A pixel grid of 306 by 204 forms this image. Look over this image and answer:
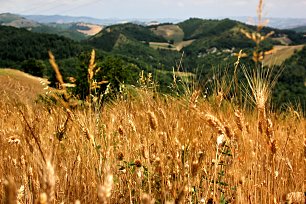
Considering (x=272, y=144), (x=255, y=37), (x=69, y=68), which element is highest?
(x=255, y=37)

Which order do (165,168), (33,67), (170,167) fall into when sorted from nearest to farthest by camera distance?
1. (165,168)
2. (170,167)
3. (33,67)

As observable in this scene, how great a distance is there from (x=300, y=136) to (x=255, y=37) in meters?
1.78

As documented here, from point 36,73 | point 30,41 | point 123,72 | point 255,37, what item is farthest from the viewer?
point 30,41

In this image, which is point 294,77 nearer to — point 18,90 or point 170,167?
point 18,90

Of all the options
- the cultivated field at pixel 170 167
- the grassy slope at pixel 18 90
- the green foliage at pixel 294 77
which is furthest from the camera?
the green foliage at pixel 294 77

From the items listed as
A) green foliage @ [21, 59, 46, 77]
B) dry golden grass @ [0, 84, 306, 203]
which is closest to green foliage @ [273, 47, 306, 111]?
green foliage @ [21, 59, 46, 77]

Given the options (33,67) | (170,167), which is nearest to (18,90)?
(170,167)

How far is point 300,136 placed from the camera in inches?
116

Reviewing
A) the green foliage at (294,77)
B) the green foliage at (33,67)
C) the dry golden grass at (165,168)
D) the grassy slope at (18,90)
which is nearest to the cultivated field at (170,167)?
the dry golden grass at (165,168)

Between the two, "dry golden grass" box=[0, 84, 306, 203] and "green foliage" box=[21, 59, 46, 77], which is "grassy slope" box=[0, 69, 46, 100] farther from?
"green foliage" box=[21, 59, 46, 77]

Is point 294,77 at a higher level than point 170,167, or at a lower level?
lower

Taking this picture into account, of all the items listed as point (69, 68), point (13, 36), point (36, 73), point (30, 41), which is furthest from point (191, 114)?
point (13, 36)

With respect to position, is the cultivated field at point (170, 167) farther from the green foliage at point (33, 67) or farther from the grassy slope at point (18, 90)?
the green foliage at point (33, 67)

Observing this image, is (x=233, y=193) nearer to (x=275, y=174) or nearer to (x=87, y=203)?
(x=275, y=174)
